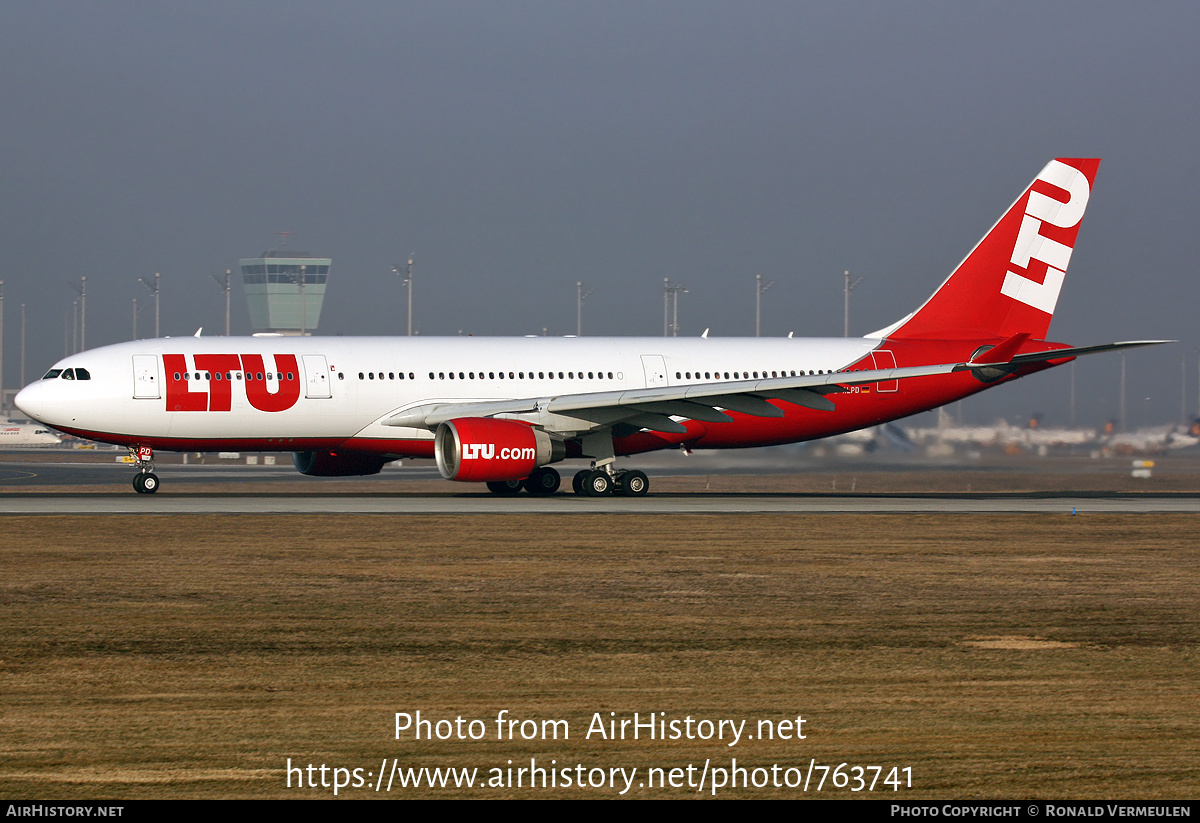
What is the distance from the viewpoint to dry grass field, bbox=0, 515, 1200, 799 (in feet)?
29.0

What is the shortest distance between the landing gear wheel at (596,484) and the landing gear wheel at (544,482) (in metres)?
0.83

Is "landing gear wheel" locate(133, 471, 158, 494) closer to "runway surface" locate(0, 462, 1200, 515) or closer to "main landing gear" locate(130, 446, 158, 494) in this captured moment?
"main landing gear" locate(130, 446, 158, 494)

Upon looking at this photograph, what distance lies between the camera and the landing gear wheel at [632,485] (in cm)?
3475

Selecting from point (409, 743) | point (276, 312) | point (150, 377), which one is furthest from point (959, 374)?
point (276, 312)

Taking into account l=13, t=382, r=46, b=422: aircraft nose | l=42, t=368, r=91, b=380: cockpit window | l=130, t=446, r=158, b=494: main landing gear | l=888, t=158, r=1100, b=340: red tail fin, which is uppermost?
l=888, t=158, r=1100, b=340: red tail fin

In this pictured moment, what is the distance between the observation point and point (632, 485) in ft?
114

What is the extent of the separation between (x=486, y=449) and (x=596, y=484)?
3.98m

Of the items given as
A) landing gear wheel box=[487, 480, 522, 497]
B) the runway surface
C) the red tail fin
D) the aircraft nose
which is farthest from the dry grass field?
the red tail fin

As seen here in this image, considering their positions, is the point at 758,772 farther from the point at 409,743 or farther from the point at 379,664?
the point at 379,664

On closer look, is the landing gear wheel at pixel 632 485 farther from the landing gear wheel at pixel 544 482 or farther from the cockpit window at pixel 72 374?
Result: the cockpit window at pixel 72 374

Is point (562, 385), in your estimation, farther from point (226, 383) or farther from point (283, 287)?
point (283, 287)
